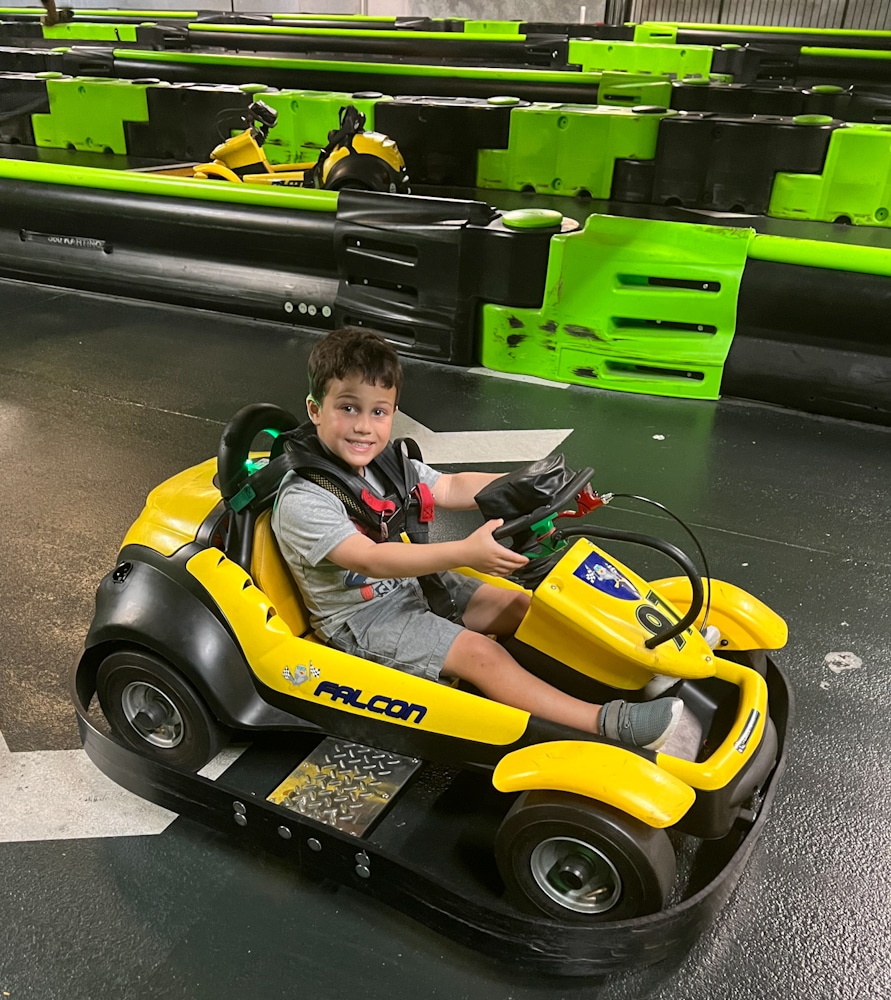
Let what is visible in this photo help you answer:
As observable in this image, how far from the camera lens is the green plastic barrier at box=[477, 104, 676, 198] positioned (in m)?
7.01

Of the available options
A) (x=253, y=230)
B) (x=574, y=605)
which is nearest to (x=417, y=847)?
(x=574, y=605)

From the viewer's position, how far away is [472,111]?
7469 millimetres

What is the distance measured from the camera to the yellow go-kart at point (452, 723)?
169 centimetres

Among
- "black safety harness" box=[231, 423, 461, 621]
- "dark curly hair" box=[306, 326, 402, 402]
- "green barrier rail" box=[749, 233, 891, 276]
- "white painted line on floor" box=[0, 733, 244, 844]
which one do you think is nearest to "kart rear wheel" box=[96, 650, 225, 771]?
"white painted line on floor" box=[0, 733, 244, 844]

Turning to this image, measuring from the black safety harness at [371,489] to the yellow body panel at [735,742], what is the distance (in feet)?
2.12

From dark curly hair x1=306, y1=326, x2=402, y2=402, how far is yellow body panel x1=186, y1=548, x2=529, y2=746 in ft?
1.49

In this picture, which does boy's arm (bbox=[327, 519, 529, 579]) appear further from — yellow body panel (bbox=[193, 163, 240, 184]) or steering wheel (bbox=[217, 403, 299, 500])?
yellow body panel (bbox=[193, 163, 240, 184])

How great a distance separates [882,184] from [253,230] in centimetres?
448

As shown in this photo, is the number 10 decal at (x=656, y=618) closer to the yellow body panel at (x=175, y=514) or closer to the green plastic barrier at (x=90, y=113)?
the yellow body panel at (x=175, y=514)

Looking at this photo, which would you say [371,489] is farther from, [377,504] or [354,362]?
[354,362]

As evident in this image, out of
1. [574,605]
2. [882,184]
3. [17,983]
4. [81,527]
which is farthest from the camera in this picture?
[882,184]

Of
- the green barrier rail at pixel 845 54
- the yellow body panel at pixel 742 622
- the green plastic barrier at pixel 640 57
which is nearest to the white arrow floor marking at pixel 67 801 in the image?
the yellow body panel at pixel 742 622

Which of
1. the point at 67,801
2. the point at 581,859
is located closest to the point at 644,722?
the point at 581,859

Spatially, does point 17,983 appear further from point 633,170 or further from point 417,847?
point 633,170
